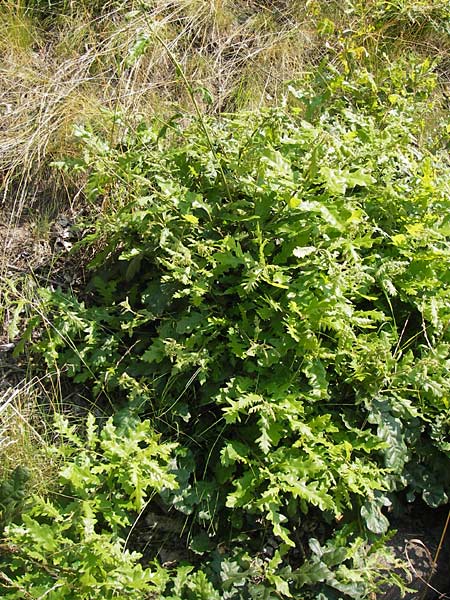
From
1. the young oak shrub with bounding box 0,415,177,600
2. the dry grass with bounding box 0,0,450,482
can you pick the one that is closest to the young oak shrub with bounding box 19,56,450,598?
the young oak shrub with bounding box 0,415,177,600

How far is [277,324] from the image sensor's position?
270 cm

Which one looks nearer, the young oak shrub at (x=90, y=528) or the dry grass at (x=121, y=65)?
the young oak shrub at (x=90, y=528)

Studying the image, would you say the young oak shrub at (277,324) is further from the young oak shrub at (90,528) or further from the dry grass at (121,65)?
the dry grass at (121,65)

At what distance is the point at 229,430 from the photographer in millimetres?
2777

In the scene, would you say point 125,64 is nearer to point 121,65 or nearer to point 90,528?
point 121,65

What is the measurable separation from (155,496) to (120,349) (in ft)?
1.99

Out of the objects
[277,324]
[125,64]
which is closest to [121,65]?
[125,64]

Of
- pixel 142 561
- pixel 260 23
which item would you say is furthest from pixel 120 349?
pixel 260 23

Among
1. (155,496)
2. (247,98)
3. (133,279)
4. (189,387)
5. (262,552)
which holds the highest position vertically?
(247,98)

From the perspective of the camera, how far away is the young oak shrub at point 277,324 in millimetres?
2576

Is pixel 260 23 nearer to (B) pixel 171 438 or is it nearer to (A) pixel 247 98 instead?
(A) pixel 247 98

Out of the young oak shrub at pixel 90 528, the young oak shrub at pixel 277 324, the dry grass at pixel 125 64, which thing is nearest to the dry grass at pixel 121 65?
the dry grass at pixel 125 64

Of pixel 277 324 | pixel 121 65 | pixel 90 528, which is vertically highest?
pixel 121 65

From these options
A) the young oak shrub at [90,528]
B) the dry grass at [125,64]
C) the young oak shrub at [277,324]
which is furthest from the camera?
the dry grass at [125,64]
